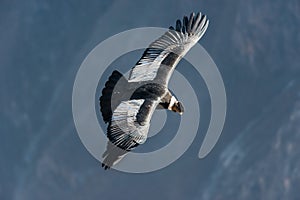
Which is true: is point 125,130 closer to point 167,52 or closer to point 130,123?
point 130,123

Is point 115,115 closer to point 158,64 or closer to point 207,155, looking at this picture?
point 158,64

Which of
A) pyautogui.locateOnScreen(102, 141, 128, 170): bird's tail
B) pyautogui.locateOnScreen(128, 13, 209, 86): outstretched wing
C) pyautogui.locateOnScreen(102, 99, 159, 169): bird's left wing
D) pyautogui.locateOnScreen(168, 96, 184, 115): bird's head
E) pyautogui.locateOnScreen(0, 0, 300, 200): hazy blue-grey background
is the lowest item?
pyautogui.locateOnScreen(102, 141, 128, 170): bird's tail

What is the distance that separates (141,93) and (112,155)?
4.78 m

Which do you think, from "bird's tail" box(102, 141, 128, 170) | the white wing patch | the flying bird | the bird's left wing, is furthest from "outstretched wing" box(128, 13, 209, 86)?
"bird's tail" box(102, 141, 128, 170)

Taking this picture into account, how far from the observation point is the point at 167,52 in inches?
2399

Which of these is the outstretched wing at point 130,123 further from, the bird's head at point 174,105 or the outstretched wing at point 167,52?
the outstretched wing at point 167,52

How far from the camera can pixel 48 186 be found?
333 ft

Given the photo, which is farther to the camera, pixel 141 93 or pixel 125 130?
pixel 141 93

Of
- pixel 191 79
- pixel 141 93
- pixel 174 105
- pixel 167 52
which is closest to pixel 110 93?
pixel 141 93

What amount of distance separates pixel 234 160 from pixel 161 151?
11.1 meters

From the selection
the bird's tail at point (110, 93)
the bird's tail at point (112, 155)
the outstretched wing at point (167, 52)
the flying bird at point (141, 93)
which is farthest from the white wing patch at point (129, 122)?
the outstretched wing at point (167, 52)

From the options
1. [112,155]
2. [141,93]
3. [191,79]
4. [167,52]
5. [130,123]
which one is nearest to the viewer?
[112,155]

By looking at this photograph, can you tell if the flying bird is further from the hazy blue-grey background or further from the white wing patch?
the hazy blue-grey background

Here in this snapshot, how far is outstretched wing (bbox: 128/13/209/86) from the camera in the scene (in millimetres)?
59656
